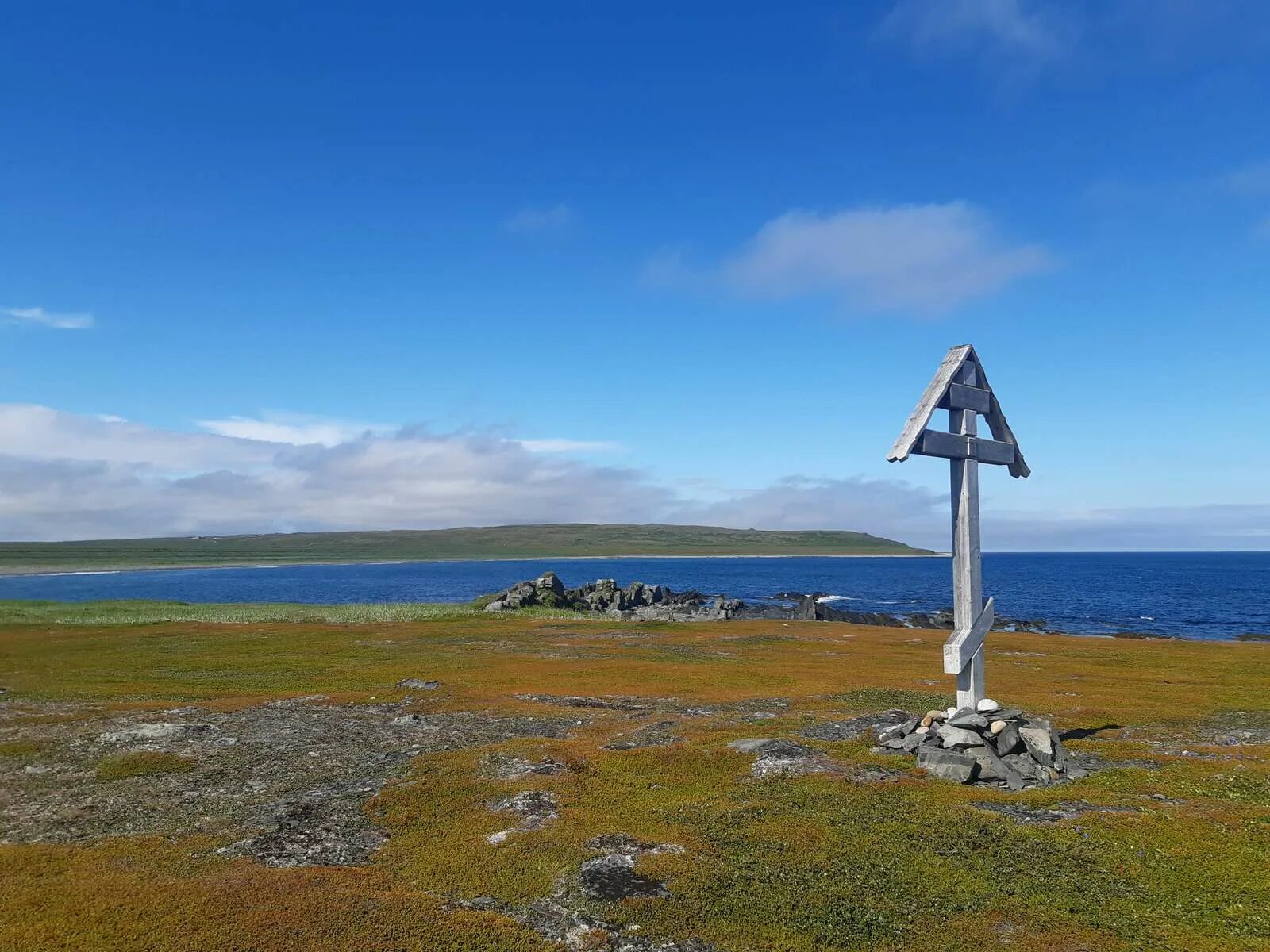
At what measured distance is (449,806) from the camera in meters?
18.2

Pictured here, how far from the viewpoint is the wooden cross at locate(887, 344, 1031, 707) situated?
2177 centimetres

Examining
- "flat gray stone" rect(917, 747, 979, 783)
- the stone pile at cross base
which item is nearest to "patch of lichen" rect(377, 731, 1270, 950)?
"flat gray stone" rect(917, 747, 979, 783)

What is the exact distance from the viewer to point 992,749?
20609mm

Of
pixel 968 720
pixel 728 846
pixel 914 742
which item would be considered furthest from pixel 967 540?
pixel 728 846

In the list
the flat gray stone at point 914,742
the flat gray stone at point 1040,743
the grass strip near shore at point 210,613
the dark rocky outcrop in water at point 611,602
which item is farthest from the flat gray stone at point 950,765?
the dark rocky outcrop in water at point 611,602

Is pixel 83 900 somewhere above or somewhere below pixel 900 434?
below

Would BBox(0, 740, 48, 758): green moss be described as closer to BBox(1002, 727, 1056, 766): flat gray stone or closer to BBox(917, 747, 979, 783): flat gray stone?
BBox(917, 747, 979, 783): flat gray stone

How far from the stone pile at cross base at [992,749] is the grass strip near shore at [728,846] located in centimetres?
70

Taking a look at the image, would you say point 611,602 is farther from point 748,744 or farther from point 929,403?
point 929,403

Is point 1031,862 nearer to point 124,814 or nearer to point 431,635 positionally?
point 124,814

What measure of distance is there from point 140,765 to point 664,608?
84.0m

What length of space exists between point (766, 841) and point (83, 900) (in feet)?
41.1

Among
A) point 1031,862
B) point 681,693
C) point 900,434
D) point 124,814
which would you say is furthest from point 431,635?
point 1031,862

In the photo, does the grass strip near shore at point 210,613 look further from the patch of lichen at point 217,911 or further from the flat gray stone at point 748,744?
the patch of lichen at point 217,911
